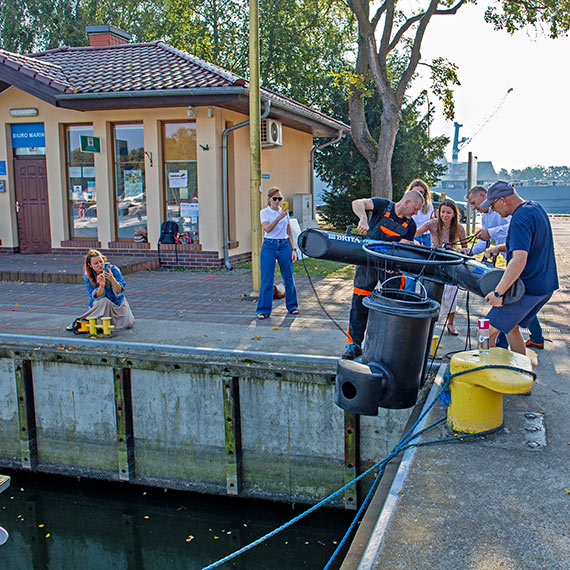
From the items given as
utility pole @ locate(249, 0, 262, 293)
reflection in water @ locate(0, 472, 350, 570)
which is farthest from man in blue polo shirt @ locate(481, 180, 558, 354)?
utility pole @ locate(249, 0, 262, 293)

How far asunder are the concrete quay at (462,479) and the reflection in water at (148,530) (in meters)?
1.64

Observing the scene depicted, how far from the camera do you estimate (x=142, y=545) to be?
607 centimetres

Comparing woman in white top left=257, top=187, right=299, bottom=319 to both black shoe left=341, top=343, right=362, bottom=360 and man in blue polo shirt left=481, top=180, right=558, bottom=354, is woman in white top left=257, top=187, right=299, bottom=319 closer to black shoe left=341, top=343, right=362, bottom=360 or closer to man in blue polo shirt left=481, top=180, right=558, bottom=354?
black shoe left=341, top=343, right=362, bottom=360

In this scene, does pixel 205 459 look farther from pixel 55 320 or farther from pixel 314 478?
pixel 55 320

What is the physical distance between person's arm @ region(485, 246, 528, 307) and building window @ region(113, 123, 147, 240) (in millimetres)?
10576

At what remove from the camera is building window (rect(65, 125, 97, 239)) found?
46.9 feet

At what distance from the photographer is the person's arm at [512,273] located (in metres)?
4.73

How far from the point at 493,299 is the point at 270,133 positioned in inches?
414

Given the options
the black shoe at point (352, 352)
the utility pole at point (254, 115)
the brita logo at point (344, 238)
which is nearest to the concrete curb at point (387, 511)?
the black shoe at point (352, 352)

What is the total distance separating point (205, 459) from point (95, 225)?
362 inches

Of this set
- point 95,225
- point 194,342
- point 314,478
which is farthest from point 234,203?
point 314,478

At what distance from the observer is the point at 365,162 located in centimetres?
2555

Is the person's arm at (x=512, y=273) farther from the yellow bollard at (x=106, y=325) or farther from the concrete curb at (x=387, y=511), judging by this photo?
the yellow bollard at (x=106, y=325)

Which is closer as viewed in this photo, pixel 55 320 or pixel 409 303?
pixel 409 303
